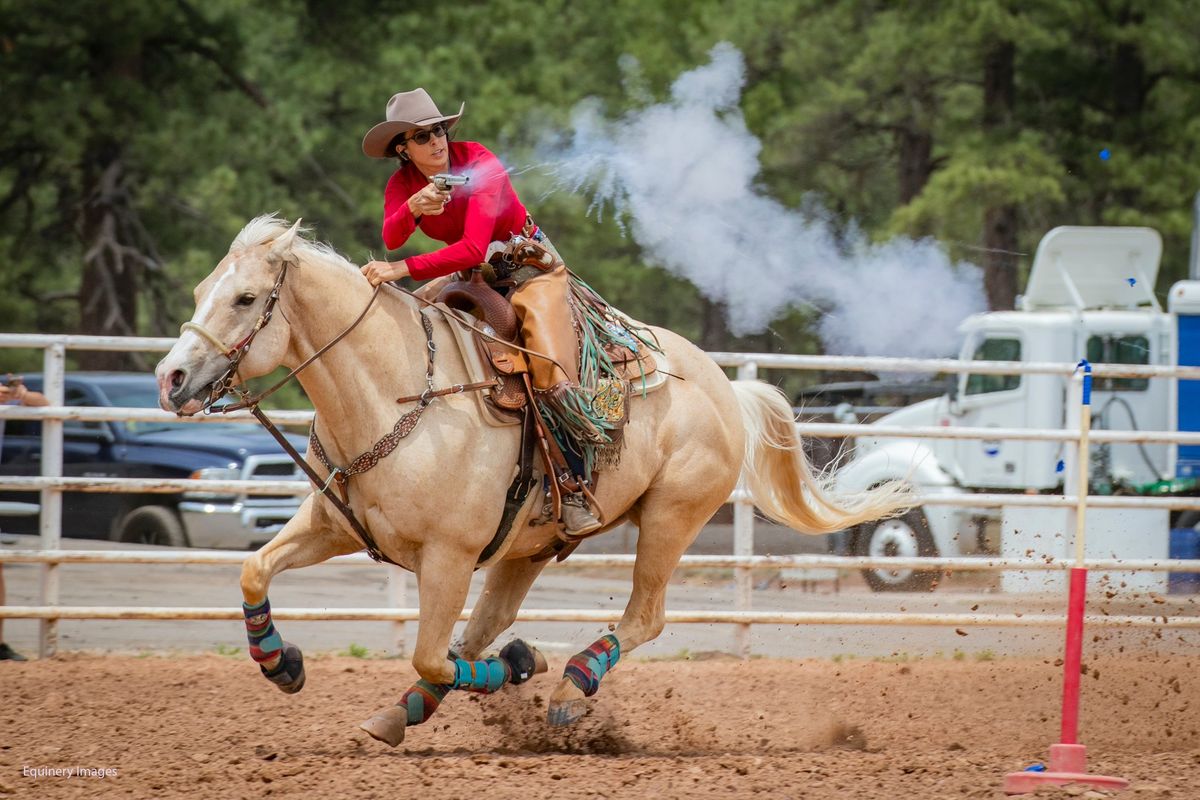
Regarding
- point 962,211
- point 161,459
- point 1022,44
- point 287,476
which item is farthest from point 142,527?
point 1022,44

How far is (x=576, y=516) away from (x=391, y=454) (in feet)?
2.91

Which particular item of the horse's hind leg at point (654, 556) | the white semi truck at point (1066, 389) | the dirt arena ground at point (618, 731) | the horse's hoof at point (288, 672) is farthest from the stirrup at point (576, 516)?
the white semi truck at point (1066, 389)

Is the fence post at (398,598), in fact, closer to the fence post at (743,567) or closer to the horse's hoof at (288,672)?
the fence post at (743,567)

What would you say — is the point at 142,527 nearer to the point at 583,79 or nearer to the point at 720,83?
the point at 720,83

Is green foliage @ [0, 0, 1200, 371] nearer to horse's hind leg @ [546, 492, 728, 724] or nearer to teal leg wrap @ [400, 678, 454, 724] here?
horse's hind leg @ [546, 492, 728, 724]

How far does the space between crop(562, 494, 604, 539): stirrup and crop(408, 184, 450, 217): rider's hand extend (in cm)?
129

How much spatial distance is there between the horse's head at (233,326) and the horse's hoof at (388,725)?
1.36 metres

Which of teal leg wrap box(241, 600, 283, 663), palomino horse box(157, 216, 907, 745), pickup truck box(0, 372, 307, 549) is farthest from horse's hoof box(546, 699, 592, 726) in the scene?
pickup truck box(0, 372, 307, 549)

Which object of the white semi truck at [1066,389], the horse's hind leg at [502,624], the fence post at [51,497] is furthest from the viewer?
the white semi truck at [1066,389]

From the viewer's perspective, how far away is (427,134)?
17.4 feet

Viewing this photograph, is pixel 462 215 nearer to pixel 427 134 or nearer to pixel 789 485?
pixel 427 134

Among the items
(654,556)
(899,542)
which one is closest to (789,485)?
(654,556)

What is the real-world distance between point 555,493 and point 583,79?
14.2 m

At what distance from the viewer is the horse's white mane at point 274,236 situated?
4984mm
